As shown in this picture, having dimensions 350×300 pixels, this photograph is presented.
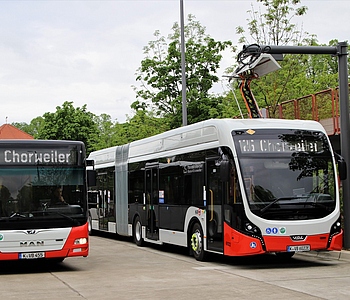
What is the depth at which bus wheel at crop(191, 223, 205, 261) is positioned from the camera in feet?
45.9

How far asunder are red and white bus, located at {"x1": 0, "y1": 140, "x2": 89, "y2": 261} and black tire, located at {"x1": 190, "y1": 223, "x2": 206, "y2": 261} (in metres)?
2.93

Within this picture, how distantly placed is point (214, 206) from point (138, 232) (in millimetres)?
6849

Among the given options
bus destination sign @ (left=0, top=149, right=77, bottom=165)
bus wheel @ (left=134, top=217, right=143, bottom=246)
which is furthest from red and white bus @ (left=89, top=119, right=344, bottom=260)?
bus wheel @ (left=134, top=217, right=143, bottom=246)

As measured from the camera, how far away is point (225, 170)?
Result: 1236cm

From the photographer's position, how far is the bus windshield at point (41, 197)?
12.2 metres

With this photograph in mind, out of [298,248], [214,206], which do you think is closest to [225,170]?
[214,206]

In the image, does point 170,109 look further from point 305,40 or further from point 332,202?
point 332,202

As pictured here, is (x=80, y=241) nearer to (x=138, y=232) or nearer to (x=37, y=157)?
(x=37, y=157)

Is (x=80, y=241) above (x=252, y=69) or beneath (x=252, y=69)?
beneath

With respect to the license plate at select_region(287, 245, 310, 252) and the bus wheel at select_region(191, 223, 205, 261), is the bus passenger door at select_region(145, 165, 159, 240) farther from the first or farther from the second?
the license plate at select_region(287, 245, 310, 252)

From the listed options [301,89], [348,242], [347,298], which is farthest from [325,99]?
[301,89]

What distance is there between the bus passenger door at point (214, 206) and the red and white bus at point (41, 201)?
9.51 feet

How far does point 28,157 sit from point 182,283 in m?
4.63

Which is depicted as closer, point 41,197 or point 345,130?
point 41,197
